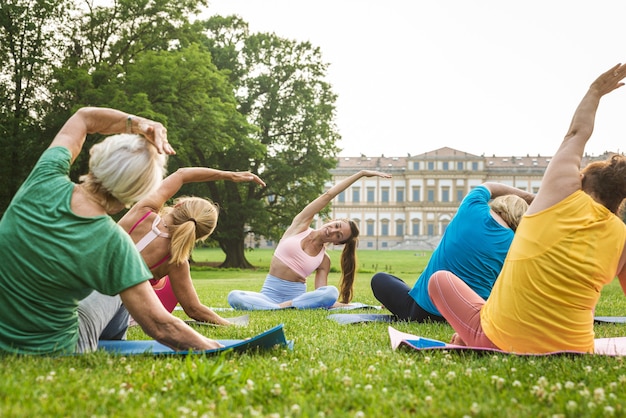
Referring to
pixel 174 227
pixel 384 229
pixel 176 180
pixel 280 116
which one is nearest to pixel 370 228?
pixel 384 229

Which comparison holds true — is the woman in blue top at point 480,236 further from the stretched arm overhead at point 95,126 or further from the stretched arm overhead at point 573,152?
the stretched arm overhead at point 95,126

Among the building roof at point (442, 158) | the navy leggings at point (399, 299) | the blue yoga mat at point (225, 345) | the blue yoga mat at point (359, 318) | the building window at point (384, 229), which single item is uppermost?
the building roof at point (442, 158)

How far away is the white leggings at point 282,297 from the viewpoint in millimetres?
6662

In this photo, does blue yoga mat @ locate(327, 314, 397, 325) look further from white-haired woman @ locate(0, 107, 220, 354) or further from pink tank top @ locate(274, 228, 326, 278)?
white-haired woman @ locate(0, 107, 220, 354)

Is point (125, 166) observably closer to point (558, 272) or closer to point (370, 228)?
point (558, 272)

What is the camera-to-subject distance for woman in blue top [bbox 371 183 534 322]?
452 centimetres

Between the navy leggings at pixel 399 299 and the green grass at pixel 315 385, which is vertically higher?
the green grass at pixel 315 385

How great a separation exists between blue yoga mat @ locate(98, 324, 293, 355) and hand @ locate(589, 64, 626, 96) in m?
2.11

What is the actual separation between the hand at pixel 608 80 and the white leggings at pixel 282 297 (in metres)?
4.25

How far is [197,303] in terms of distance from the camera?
452 centimetres

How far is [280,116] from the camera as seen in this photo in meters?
29.1

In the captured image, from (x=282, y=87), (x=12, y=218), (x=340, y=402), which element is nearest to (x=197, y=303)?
(x=12, y=218)

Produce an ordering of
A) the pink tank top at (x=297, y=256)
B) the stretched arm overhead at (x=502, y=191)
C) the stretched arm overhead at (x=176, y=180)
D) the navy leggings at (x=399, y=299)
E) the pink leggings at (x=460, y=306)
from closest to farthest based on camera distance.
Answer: the pink leggings at (x=460, y=306), the stretched arm overhead at (x=176, y=180), the stretched arm overhead at (x=502, y=191), the navy leggings at (x=399, y=299), the pink tank top at (x=297, y=256)


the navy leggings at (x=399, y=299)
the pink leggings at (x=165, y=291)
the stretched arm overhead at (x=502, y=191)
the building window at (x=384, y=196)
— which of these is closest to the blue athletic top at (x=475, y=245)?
the stretched arm overhead at (x=502, y=191)
